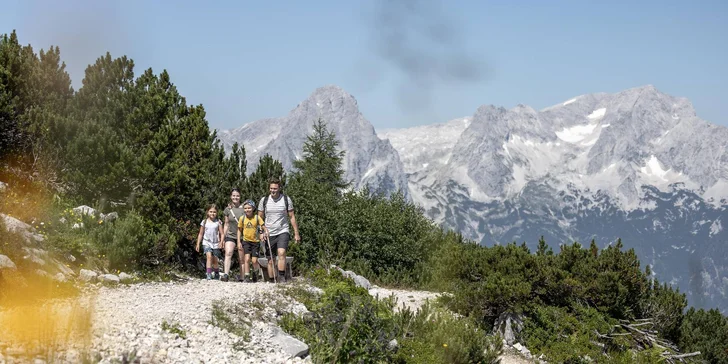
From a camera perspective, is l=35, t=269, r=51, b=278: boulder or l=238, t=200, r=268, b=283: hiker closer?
l=35, t=269, r=51, b=278: boulder

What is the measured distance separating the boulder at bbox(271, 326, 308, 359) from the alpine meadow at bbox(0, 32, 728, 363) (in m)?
0.18

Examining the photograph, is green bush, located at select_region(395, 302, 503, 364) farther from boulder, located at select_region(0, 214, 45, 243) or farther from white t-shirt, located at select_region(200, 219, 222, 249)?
boulder, located at select_region(0, 214, 45, 243)

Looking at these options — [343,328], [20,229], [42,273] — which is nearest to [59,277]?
[42,273]

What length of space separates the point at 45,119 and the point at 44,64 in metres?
3.27

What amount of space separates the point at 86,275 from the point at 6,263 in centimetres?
186

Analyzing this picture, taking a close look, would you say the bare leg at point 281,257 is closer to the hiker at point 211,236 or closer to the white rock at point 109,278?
the hiker at point 211,236

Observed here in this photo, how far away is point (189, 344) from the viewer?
8375 mm

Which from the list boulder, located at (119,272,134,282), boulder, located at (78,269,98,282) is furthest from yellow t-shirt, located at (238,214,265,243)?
boulder, located at (78,269,98,282)

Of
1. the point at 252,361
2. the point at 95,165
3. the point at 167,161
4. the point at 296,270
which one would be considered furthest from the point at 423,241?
the point at 252,361

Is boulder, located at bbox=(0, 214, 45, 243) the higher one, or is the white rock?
boulder, located at bbox=(0, 214, 45, 243)

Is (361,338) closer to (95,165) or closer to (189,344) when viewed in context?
(189,344)

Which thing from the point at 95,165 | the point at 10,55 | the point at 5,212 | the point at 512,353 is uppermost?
the point at 10,55

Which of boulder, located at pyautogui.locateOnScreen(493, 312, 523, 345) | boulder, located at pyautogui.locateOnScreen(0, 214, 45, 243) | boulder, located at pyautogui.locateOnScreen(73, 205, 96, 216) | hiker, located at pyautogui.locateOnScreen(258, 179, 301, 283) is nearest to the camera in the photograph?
boulder, located at pyautogui.locateOnScreen(0, 214, 45, 243)

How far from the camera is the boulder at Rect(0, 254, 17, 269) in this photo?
31.0 ft
